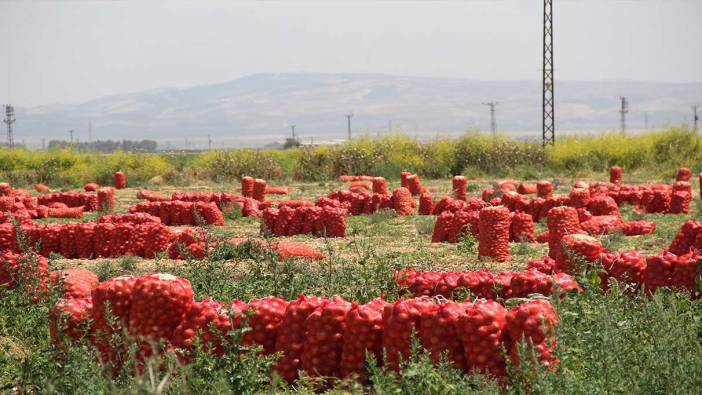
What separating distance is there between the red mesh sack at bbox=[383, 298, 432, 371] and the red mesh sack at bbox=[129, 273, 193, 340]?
1436mm

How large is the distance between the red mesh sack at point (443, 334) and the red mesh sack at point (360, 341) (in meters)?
0.31

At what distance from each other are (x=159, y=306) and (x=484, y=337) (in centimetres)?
222

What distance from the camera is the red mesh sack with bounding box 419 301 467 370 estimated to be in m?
6.50

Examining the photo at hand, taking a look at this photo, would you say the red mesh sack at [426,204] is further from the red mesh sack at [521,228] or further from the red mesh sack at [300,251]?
the red mesh sack at [300,251]

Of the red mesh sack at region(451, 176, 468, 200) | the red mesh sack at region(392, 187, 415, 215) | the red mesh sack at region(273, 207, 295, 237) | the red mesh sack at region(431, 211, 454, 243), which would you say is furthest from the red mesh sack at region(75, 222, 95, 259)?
the red mesh sack at region(451, 176, 468, 200)

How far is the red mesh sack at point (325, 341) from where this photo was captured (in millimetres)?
6793

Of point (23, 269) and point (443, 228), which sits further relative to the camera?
point (443, 228)

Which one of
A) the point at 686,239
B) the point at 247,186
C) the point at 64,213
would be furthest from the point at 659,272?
the point at 247,186

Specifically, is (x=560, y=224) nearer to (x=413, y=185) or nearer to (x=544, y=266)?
(x=544, y=266)

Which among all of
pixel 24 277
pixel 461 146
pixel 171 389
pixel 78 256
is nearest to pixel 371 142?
pixel 461 146

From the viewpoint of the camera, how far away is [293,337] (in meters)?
6.93

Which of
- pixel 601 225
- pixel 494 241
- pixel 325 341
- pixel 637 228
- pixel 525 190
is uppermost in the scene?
pixel 325 341

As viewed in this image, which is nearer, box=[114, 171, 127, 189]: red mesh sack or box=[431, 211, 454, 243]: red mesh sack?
box=[431, 211, 454, 243]: red mesh sack

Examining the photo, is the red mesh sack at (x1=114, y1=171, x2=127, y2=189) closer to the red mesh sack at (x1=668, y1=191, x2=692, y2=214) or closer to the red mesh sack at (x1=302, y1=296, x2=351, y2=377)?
the red mesh sack at (x1=668, y1=191, x2=692, y2=214)
